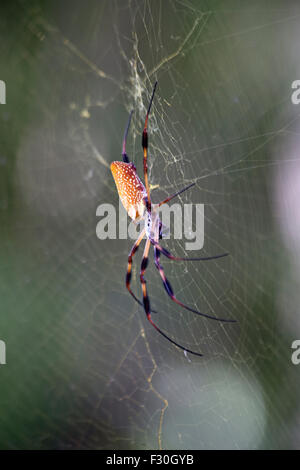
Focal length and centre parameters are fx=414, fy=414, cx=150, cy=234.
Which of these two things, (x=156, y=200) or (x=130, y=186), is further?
(x=156, y=200)

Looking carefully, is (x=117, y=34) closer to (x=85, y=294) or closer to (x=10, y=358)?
(x=85, y=294)

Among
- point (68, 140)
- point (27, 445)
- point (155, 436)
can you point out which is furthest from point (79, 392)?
point (68, 140)

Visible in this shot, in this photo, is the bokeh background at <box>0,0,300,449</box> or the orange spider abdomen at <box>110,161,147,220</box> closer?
the orange spider abdomen at <box>110,161,147,220</box>

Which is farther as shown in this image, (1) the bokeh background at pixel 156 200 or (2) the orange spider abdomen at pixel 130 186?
(1) the bokeh background at pixel 156 200
